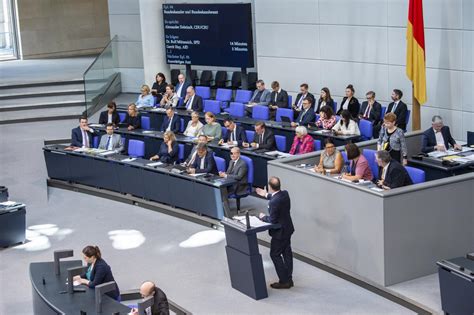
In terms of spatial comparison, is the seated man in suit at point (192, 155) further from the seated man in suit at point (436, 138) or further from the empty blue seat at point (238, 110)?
the empty blue seat at point (238, 110)

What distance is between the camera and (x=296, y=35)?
1861cm

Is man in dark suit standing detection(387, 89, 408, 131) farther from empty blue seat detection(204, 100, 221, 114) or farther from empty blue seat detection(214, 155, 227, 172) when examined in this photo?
empty blue seat detection(204, 100, 221, 114)

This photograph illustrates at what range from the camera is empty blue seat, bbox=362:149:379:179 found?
11.9m

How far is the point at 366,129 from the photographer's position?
14375mm

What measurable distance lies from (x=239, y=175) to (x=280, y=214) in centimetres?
282

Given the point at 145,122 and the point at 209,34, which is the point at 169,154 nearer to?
the point at 145,122

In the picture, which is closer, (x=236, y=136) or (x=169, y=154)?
(x=169, y=154)

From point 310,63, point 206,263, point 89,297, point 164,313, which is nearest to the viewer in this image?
point 164,313

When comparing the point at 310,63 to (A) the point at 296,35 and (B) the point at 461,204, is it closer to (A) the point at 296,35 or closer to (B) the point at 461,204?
(A) the point at 296,35

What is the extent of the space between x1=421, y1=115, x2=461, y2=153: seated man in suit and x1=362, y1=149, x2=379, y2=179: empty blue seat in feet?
3.54

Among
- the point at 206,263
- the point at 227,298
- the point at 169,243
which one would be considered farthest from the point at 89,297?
the point at 169,243

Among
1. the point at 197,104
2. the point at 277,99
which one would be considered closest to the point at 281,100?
the point at 277,99

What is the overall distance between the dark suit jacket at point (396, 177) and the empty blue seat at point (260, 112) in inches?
248

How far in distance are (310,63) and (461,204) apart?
8.71 m
